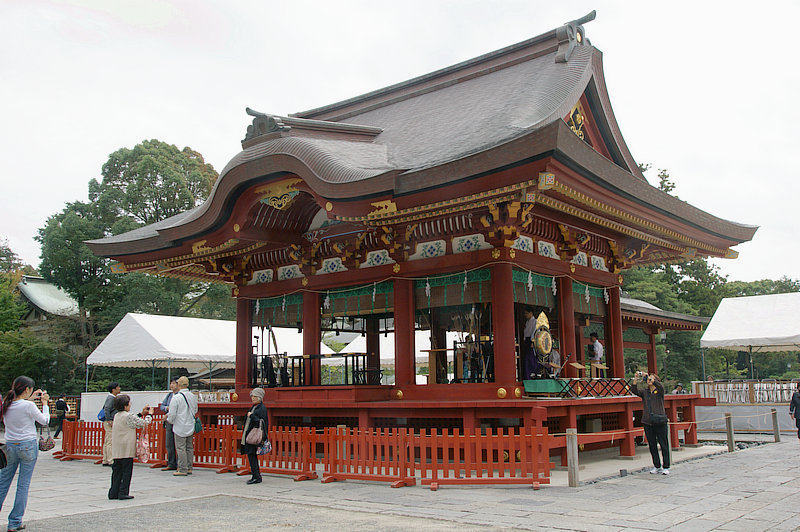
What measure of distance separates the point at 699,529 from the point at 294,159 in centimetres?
902

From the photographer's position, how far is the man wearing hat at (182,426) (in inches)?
471

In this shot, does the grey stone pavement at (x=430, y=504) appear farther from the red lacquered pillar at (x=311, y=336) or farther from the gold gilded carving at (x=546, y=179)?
→ the gold gilded carving at (x=546, y=179)

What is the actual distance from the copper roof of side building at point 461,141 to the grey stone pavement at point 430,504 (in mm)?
4899

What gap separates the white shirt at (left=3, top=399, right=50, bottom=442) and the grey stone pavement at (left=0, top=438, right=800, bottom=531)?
1.06 metres

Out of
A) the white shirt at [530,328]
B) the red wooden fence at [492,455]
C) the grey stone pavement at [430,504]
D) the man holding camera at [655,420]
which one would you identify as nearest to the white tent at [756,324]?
the white shirt at [530,328]

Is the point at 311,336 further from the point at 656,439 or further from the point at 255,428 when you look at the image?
the point at 656,439

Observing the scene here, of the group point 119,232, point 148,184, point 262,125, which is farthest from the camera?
point 148,184

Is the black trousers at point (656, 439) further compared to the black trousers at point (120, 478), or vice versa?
the black trousers at point (656, 439)

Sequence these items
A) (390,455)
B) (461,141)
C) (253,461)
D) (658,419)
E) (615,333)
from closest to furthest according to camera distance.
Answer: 1. (390,455)
2. (253,461)
3. (658,419)
4. (461,141)
5. (615,333)

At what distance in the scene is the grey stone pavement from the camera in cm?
696

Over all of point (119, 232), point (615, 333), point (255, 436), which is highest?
point (119, 232)

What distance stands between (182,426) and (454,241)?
627 cm

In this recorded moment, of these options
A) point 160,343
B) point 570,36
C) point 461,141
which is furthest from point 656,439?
point 160,343

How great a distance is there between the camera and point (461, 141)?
12.6 metres
